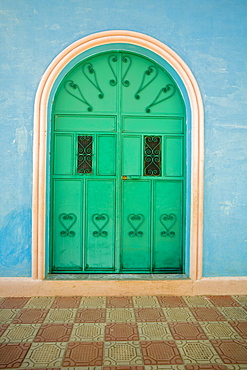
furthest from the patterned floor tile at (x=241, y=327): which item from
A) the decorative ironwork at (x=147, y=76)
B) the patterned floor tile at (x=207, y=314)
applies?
the decorative ironwork at (x=147, y=76)

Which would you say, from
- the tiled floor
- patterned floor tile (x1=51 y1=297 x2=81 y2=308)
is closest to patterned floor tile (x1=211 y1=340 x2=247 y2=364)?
the tiled floor

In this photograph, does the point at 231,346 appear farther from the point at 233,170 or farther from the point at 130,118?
the point at 130,118

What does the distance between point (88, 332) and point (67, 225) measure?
1.25 m

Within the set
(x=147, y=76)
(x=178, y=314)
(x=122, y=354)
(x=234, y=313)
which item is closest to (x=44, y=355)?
(x=122, y=354)

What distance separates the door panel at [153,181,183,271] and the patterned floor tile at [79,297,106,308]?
74 cm

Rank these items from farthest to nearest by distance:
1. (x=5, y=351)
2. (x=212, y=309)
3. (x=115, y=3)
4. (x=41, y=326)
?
(x=115, y=3) → (x=212, y=309) → (x=41, y=326) → (x=5, y=351)

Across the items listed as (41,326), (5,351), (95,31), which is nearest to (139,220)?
(41,326)

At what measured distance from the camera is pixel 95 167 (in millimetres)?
3213

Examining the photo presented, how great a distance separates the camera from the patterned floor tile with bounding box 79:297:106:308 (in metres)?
2.77

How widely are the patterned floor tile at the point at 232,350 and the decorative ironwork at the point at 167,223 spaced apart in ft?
4.25

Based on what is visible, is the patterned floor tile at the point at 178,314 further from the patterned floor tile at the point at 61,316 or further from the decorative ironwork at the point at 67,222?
the decorative ironwork at the point at 67,222

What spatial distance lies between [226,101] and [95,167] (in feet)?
5.39

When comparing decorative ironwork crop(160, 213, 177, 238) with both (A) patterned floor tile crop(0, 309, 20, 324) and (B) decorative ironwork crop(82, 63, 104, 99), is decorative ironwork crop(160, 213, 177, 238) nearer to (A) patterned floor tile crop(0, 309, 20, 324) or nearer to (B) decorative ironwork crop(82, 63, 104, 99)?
(B) decorative ironwork crop(82, 63, 104, 99)

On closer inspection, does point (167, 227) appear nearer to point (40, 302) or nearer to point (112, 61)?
point (40, 302)
